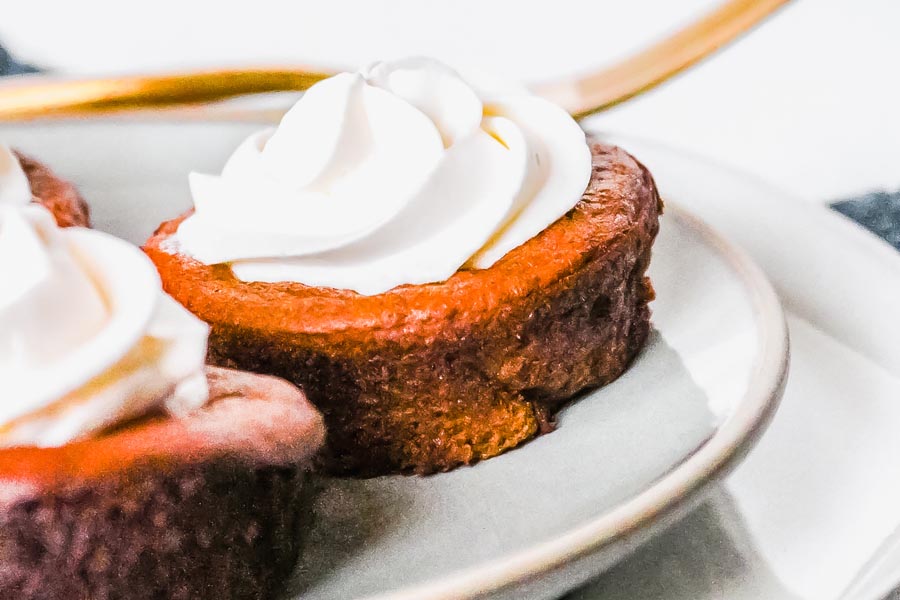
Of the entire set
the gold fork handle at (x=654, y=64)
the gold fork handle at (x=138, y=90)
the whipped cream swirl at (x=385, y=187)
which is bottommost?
the gold fork handle at (x=138, y=90)

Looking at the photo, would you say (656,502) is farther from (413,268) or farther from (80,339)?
(80,339)

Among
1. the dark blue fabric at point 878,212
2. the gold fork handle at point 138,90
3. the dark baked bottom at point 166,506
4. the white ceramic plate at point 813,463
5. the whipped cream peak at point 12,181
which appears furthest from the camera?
the gold fork handle at point 138,90

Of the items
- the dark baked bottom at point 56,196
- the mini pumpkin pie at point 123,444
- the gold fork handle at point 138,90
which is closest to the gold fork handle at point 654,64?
the gold fork handle at point 138,90

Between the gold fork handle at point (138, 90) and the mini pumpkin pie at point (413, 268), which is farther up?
the mini pumpkin pie at point (413, 268)

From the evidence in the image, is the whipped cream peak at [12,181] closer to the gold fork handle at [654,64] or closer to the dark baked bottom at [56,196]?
the dark baked bottom at [56,196]

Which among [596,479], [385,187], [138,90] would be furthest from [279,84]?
[596,479]

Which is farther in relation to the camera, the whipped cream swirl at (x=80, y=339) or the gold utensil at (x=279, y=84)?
the gold utensil at (x=279, y=84)
